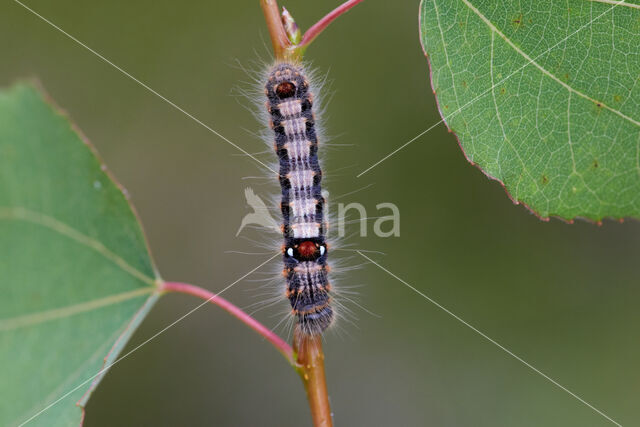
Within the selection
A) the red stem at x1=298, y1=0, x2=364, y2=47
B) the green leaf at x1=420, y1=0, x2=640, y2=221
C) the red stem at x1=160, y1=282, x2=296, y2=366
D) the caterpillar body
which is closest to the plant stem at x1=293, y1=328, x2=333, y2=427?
the red stem at x1=160, y1=282, x2=296, y2=366

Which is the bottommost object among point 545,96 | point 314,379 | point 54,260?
point 314,379

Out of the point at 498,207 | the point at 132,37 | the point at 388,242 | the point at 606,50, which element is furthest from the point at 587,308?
the point at 132,37

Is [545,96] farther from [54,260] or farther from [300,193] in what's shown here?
[54,260]

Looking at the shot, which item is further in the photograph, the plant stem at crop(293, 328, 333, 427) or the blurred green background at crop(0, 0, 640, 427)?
the blurred green background at crop(0, 0, 640, 427)

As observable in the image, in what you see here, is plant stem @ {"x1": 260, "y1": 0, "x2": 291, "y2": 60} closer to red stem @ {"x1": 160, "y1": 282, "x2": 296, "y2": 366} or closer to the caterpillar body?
the caterpillar body

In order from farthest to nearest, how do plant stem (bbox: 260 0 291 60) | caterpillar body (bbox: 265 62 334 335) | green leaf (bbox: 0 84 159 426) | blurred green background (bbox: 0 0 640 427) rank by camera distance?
blurred green background (bbox: 0 0 640 427) < caterpillar body (bbox: 265 62 334 335) < plant stem (bbox: 260 0 291 60) < green leaf (bbox: 0 84 159 426)

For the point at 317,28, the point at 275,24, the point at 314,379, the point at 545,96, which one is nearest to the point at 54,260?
the point at 314,379

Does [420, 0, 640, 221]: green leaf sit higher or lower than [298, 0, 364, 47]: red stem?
lower
